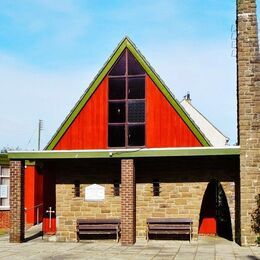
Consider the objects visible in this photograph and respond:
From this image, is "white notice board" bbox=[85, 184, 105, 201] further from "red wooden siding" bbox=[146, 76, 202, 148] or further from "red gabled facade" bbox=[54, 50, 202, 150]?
"red wooden siding" bbox=[146, 76, 202, 148]

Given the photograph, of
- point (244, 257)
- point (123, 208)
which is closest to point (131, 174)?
point (123, 208)

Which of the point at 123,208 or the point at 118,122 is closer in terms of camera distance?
the point at 123,208

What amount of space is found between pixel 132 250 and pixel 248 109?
666cm

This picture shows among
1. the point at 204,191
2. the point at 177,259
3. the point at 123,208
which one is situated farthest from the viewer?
the point at 204,191

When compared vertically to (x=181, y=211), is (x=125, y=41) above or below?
above

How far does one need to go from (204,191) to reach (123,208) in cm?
349

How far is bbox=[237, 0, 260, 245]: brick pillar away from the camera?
17.8 meters

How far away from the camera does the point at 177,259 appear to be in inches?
571

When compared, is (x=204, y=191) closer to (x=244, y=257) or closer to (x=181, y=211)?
(x=181, y=211)

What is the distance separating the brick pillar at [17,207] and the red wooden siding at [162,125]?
5227 millimetres

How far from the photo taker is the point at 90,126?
1973cm

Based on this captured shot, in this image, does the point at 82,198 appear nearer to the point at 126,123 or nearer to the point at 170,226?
the point at 126,123

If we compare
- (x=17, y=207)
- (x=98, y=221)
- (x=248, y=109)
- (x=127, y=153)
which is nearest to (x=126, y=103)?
(x=127, y=153)

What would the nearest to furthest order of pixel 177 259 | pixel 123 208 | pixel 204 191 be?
pixel 177 259 → pixel 123 208 → pixel 204 191
